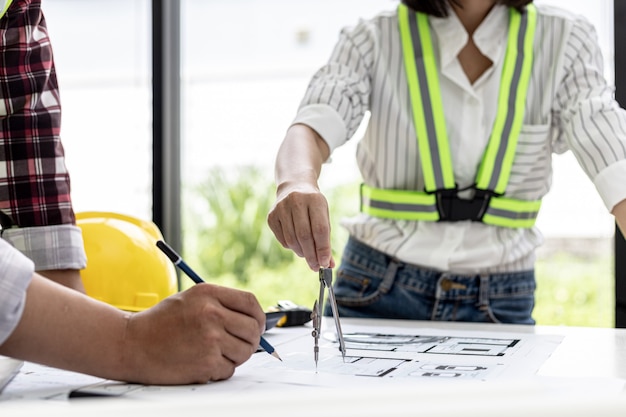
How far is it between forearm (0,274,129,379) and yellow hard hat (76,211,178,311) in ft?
1.76

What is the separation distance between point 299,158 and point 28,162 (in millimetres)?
397

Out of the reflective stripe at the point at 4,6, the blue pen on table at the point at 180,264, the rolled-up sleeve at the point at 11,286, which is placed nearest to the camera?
the rolled-up sleeve at the point at 11,286

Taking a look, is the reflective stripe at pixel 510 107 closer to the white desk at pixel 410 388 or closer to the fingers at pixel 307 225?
the white desk at pixel 410 388

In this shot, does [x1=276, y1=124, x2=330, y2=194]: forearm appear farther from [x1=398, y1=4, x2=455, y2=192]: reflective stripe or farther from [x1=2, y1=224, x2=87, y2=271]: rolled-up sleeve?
[x1=2, y1=224, x2=87, y2=271]: rolled-up sleeve

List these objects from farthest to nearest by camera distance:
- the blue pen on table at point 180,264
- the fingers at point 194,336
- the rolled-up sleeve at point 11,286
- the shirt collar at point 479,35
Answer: the shirt collar at point 479,35, the blue pen on table at point 180,264, the fingers at point 194,336, the rolled-up sleeve at point 11,286

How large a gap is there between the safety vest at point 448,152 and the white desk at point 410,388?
8.0 inches

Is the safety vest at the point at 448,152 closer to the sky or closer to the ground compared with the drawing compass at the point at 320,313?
closer to the sky

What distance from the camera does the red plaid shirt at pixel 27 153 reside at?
1.15 metres

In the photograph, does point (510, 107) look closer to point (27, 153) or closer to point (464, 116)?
point (464, 116)

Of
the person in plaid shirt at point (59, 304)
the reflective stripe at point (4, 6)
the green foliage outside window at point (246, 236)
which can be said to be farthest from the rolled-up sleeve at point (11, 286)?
the green foliage outside window at point (246, 236)

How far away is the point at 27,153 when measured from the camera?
1.17 meters

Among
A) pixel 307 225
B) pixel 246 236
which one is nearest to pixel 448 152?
pixel 307 225

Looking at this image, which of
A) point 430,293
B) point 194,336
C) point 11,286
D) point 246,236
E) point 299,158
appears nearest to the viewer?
point 11,286

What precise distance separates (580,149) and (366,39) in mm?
435
